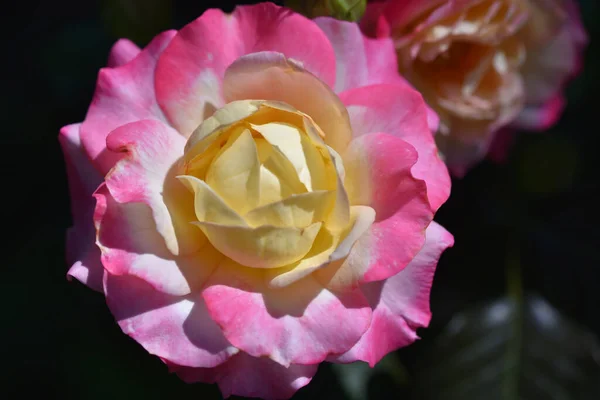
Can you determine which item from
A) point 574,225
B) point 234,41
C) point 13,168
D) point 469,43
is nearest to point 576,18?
point 469,43

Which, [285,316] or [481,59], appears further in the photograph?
[481,59]

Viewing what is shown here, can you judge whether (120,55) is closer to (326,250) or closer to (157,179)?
(157,179)

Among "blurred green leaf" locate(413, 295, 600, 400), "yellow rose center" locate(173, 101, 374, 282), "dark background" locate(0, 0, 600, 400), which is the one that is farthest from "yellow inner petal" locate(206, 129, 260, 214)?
"blurred green leaf" locate(413, 295, 600, 400)

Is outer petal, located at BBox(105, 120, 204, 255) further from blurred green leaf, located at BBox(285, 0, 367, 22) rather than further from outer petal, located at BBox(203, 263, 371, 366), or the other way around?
blurred green leaf, located at BBox(285, 0, 367, 22)

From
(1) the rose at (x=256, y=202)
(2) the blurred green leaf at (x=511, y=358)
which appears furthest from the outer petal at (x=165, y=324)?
(2) the blurred green leaf at (x=511, y=358)

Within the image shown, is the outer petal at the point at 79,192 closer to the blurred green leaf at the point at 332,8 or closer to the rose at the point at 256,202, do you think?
the rose at the point at 256,202

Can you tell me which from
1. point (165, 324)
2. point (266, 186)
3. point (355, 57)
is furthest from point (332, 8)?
point (165, 324)
